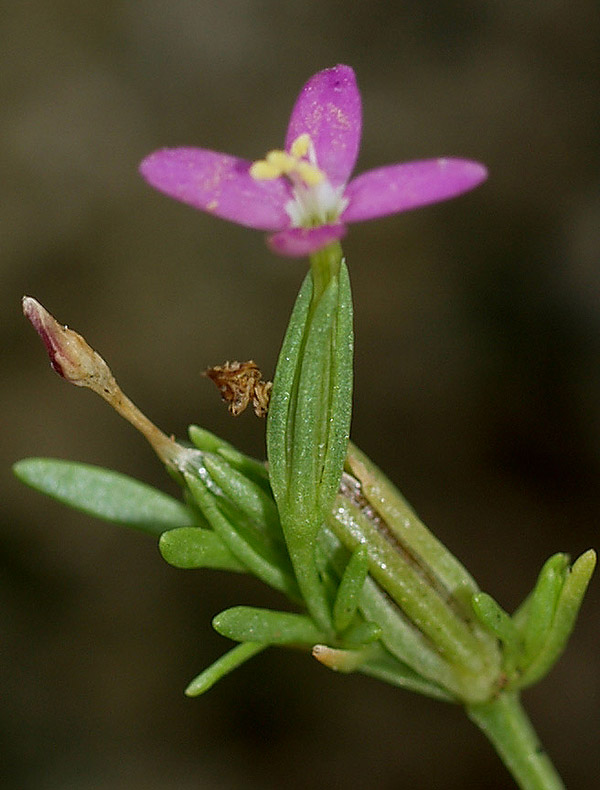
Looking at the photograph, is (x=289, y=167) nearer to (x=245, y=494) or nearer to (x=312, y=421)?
(x=312, y=421)

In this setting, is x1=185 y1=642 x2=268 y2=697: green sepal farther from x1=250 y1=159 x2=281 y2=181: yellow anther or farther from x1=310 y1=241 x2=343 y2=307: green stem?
x1=250 y1=159 x2=281 y2=181: yellow anther

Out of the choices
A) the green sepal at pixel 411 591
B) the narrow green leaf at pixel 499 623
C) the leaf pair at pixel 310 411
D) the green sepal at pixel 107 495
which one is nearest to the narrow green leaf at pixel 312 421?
the leaf pair at pixel 310 411

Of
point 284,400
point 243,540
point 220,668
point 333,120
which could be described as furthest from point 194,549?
point 333,120

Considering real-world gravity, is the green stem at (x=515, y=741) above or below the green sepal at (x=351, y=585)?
below

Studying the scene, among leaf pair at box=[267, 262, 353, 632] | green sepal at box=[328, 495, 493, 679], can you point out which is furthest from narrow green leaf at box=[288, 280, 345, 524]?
green sepal at box=[328, 495, 493, 679]

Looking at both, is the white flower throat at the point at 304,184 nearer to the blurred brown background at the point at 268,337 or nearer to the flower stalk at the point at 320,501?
the flower stalk at the point at 320,501

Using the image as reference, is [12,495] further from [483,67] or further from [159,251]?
[483,67]

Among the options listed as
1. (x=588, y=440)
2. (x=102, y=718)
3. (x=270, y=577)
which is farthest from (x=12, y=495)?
(x=270, y=577)

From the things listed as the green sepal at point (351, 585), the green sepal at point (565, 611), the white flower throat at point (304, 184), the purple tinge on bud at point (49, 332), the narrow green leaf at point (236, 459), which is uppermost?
the purple tinge on bud at point (49, 332)
